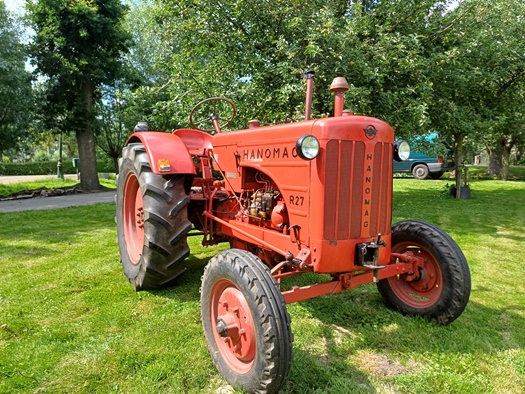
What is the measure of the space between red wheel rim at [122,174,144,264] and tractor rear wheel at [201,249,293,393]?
1775 millimetres

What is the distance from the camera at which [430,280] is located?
9.84 feet

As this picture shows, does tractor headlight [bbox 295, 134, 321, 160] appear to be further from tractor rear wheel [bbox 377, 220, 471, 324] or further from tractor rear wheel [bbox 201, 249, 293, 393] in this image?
tractor rear wheel [bbox 377, 220, 471, 324]

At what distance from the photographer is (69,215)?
8.11m

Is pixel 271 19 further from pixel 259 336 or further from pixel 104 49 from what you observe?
pixel 104 49

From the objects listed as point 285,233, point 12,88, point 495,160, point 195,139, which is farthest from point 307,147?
point 495,160

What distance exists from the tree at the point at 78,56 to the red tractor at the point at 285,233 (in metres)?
10.1

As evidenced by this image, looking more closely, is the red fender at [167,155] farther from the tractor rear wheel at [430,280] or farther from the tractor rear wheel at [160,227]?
the tractor rear wheel at [430,280]

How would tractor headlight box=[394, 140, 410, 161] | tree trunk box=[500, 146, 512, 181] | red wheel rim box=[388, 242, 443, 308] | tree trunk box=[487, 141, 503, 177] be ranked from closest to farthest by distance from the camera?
tractor headlight box=[394, 140, 410, 161], red wheel rim box=[388, 242, 443, 308], tree trunk box=[500, 146, 512, 181], tree trunk box=[487, 141, 503, 177]

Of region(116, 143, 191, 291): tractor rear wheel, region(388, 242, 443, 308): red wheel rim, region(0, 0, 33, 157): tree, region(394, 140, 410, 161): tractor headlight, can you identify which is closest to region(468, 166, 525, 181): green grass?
region(388, 242, 443, 308): red wheel rim

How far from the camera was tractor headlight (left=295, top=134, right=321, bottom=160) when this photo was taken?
2.18m

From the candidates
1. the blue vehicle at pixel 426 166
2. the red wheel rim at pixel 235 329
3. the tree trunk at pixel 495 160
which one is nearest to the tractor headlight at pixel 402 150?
the red wheel rim at pixel 235 329

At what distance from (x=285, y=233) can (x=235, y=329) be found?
762 millimetres

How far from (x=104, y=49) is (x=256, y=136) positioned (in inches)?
472

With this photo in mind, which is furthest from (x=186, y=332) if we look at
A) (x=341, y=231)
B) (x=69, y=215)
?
(x=69, y=215)
